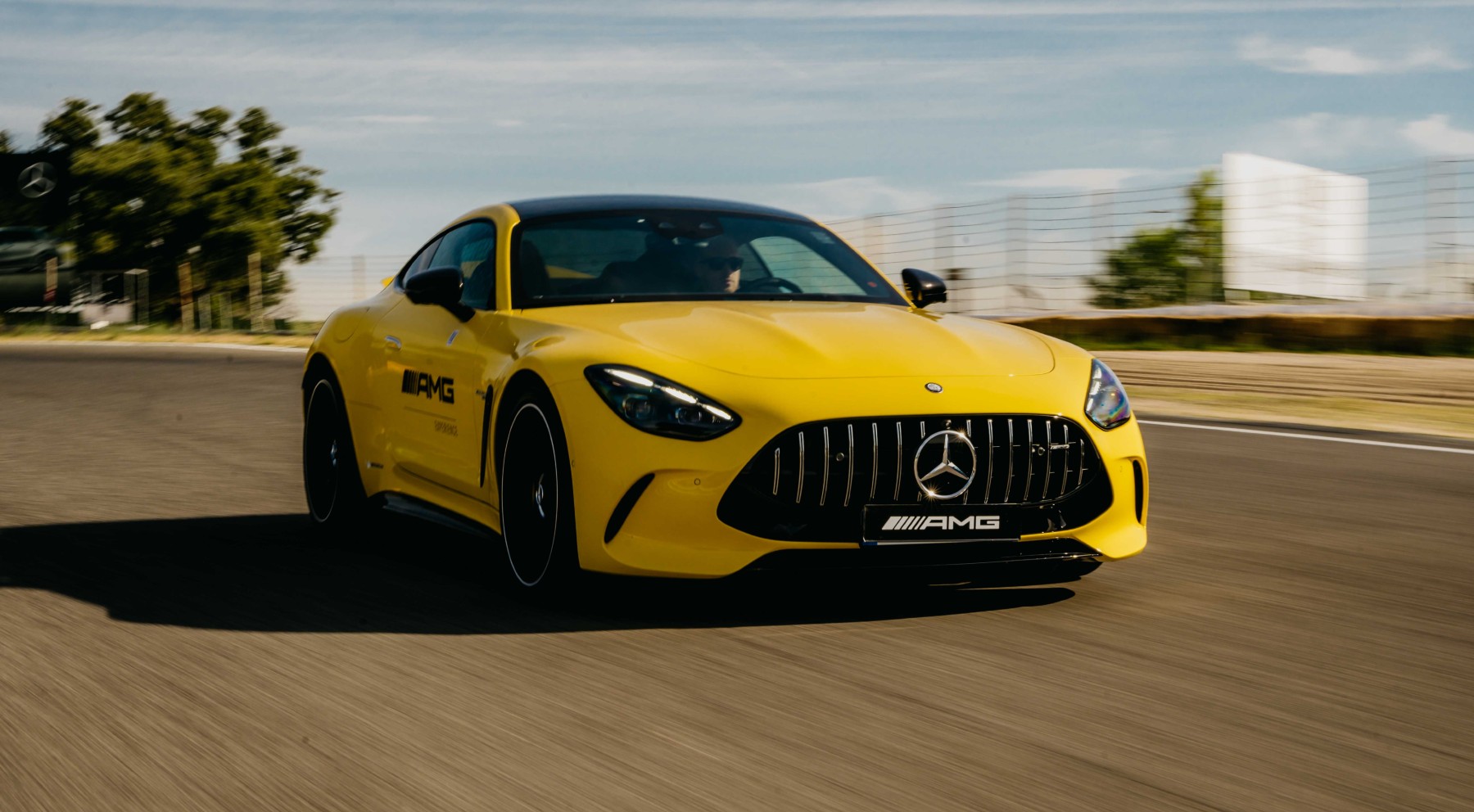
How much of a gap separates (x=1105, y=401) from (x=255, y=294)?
40259 mm

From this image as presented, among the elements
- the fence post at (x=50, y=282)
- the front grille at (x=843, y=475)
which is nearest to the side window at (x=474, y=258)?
the front grille at (x=843, y=475)

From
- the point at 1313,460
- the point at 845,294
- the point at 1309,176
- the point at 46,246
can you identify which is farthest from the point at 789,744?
the point at 46,246

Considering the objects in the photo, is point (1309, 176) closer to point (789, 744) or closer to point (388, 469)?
point (388, 469)

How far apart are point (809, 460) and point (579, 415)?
0.71 m

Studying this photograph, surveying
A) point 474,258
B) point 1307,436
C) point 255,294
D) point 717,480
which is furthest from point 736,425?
point 255,294

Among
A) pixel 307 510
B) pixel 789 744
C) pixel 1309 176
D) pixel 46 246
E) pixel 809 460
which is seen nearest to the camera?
pixel 789 744

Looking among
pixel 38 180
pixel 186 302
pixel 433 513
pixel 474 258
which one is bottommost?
pixel 186 302

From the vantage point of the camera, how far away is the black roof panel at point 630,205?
7004mm

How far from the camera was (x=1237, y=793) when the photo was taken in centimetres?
364

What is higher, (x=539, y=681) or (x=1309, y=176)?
(x=1309, y=176)

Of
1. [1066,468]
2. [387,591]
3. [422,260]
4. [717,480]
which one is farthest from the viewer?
[422,260]

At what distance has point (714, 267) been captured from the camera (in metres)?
6.74

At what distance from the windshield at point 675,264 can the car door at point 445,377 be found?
0.22 meters

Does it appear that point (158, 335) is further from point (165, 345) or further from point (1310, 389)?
point (1310, 389)
